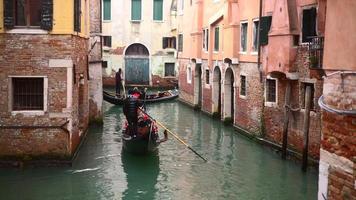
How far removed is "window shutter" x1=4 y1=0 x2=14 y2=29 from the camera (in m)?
9.59

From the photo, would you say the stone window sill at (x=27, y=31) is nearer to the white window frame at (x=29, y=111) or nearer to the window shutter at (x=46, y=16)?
the window shutter at (x=46, y=16)

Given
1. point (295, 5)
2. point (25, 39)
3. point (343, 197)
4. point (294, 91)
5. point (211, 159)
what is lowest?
point (211, 159)

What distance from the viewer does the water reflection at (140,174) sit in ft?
29.3

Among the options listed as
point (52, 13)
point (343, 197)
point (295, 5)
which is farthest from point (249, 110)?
point (343, 197)

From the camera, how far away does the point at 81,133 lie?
12.8 m

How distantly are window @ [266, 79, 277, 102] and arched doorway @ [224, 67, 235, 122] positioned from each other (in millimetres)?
3682

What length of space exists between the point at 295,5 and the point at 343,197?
637 cm

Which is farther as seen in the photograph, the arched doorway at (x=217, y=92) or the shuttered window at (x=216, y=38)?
the arched doorway at (x=217, y=92)

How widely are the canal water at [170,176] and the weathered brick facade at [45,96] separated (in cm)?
44

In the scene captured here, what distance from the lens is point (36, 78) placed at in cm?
987

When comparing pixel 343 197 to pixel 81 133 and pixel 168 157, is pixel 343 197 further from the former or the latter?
pixel 81 133

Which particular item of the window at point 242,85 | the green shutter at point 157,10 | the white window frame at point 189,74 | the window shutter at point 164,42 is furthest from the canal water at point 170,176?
the green shutter at point 157,10

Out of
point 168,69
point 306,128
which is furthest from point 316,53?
point 168,69

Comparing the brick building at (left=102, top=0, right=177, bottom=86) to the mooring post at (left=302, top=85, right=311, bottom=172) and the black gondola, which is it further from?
the mooring post at (left=302, top=85, right=311, bottom=172)
